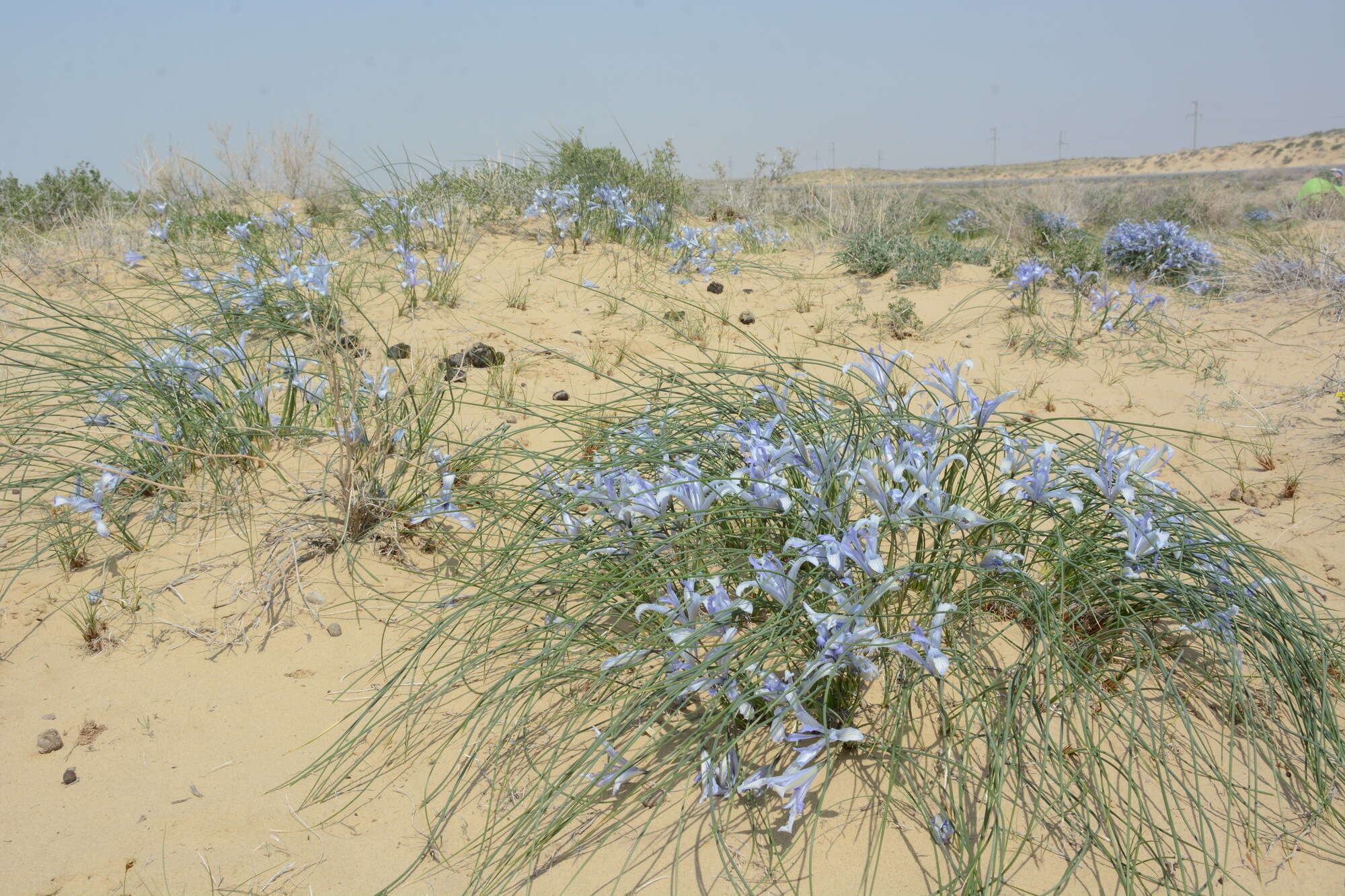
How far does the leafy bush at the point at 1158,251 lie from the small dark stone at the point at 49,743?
21.4ft

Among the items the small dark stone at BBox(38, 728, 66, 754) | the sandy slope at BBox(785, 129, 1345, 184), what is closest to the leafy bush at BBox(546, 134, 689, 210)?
the small dark stone at BBox(38, 728, 66, 754)

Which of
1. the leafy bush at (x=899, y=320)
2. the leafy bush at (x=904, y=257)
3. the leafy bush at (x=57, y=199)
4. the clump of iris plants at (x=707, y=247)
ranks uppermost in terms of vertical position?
the leafy bush at (x=57, y=199)

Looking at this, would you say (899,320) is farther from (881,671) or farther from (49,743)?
(49,743)

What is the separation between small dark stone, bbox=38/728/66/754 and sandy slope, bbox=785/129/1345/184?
1461 inches

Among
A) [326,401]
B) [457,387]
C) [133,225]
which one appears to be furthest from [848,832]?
[133,225]

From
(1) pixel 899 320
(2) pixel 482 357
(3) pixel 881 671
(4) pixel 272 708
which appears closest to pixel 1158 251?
(1) pixel 899 320

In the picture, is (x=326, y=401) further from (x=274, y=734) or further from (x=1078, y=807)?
(x=1078, y=807)

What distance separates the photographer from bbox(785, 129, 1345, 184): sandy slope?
1817 inches

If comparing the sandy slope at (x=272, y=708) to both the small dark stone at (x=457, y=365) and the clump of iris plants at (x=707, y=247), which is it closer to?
the small dark stone at (x=457, y=365)

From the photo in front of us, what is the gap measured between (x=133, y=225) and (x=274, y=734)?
529 cm

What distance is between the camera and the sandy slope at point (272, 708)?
5.80 feet

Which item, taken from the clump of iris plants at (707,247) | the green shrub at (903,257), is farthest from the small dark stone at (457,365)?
the green shrub at (903,257)

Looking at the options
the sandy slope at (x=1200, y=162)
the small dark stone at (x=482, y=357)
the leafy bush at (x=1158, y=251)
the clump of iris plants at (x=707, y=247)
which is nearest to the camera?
the small dark stone at (x=482, y=357)

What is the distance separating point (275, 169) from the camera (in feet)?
27.0
